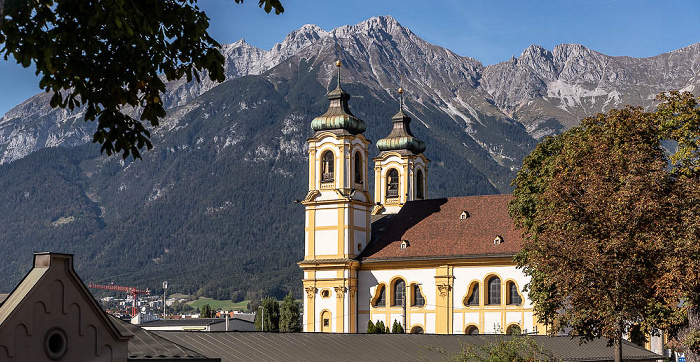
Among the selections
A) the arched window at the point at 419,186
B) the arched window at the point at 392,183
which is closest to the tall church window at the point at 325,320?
the arched window at the point at 392,183

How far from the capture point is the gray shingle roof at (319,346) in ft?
103

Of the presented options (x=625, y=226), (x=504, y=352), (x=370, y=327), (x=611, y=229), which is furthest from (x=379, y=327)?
(x=504, y=352)

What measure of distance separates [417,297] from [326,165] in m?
11.4

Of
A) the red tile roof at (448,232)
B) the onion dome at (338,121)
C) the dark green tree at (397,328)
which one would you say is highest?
the onion dome at (338,121)

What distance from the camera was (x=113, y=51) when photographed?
44.9 ft

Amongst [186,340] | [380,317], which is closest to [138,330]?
[186,340]

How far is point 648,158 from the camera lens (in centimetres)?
3534

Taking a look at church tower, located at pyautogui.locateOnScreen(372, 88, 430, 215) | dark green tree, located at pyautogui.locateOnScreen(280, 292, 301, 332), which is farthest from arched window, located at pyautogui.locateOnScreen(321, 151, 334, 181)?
dark green tree, located at pyautogui.locateOnScreen(280, 292, 301, 332)

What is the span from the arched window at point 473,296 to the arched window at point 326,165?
42.6 feet

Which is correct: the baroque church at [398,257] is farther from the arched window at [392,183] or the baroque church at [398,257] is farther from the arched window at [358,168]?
the arched window at [392,183]

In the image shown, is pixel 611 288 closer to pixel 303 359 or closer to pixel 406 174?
pixel 303 359

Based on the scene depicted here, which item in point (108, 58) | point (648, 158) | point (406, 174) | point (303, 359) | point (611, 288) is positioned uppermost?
point (406, 174)

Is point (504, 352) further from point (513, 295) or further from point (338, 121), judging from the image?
point (338, 121)

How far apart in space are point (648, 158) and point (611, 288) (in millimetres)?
5126
